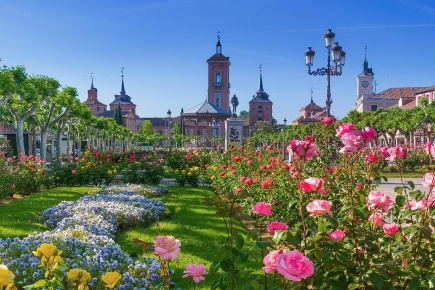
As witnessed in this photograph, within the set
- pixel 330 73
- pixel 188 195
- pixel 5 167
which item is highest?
pixel 330 73

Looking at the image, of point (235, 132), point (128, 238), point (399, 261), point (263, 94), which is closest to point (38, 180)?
point (128, 238)

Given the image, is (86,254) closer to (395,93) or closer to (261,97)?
(395,93)

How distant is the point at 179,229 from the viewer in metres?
7.88

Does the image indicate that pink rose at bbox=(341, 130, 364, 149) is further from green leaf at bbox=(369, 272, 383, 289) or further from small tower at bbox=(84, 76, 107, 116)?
small tower at bbox=(84, 76, 107, 116)

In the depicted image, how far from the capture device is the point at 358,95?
8650 cm

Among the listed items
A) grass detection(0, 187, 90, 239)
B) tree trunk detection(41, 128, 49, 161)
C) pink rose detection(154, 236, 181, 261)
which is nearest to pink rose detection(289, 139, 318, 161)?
pink rose detection(154, 236, 181, 261)

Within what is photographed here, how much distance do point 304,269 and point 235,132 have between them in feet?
81.2

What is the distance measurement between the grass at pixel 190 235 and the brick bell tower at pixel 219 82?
78731 mm

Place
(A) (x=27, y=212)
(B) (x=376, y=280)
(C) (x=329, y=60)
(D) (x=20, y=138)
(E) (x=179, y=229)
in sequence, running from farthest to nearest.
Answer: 1. (D) (x=20, y=138)
2. (C) (x=329, y=60)
3. (A) (x=27, y=212)
4. (E) (x=179, y=229)
5. (B) (x=376, y=280)

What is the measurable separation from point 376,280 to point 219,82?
88.1 meters

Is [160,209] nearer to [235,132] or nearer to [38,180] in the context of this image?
[38,180]

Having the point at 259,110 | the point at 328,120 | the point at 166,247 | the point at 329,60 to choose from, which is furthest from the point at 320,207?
the point at 259,110

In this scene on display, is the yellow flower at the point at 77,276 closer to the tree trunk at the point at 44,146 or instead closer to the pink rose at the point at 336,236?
the pink rose at the point at 336,236

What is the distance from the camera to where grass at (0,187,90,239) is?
24.5 ft
